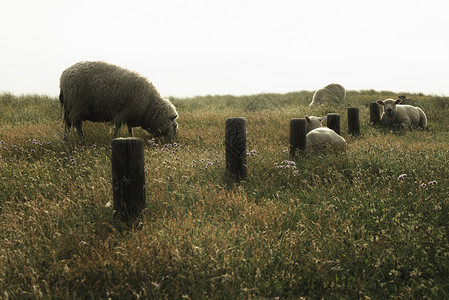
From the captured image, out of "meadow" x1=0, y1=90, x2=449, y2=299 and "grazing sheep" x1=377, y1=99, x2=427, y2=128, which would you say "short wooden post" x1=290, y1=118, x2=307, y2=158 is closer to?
"meadow" x1=0, y1=90, x2=449, y2=299

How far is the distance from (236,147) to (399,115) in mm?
9048

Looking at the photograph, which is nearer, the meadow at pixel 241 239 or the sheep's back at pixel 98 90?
the meadow at pixel 241 239

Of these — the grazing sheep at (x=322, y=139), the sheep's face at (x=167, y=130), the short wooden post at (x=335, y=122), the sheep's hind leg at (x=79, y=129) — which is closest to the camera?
the grazing sheep at (x=322, y=139)

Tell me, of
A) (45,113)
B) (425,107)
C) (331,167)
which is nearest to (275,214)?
(331,167)

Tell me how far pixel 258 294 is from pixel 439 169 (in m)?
3.98

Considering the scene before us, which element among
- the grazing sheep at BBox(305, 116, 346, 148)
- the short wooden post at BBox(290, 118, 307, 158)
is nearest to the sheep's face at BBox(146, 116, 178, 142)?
the grazing sheep at BBox(305, 116, 346, 148)

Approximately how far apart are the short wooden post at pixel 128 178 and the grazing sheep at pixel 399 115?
35.5 ft

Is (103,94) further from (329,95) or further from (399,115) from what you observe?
(329,95)

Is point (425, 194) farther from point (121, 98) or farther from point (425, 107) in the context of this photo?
point (425, 107)

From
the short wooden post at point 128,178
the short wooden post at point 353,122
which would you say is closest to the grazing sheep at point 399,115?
the short wooden post at point 353,122

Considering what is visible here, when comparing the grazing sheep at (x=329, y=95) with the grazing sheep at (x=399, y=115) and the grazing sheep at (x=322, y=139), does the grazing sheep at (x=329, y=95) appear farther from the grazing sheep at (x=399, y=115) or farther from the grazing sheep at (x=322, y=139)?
the grazing sheep at (x=322, y=139)

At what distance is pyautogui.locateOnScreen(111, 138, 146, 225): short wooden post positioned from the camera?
11.9ft

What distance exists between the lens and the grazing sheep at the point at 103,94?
28.0ft

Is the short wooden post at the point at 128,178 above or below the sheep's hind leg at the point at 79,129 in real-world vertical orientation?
below
